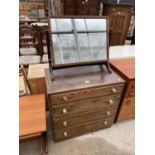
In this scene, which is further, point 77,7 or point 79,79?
point 77,7

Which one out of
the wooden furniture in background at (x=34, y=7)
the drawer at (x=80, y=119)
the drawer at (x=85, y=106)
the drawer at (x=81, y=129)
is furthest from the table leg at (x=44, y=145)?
the wooden furniture in background at (x=34, y=7)

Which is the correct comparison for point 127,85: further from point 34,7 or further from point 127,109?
point 34,7

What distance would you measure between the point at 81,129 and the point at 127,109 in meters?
0.61

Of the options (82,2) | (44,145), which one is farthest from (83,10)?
(44,145)

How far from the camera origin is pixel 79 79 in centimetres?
140

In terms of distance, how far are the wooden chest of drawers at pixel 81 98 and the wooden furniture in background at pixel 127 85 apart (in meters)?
0.11

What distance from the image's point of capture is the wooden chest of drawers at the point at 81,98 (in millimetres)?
1286

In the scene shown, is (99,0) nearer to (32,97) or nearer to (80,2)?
(80,2)

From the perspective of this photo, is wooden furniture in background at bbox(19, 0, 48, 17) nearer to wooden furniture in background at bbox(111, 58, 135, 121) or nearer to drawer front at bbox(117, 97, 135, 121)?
wooden furniture in background at bbox(111, 58, 135, 121)

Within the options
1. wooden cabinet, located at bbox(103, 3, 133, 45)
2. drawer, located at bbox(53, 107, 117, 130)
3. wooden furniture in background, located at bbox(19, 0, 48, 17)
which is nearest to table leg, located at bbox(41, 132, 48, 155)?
drawer, located at bbox(53, 107, 117, 130)
